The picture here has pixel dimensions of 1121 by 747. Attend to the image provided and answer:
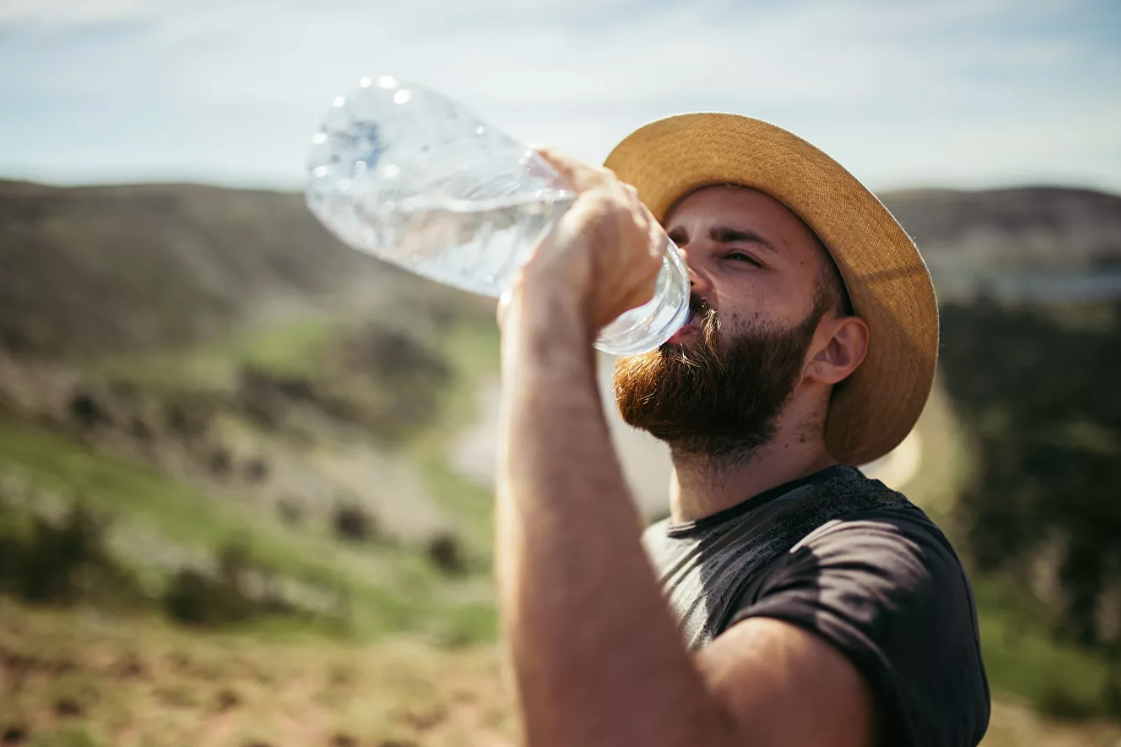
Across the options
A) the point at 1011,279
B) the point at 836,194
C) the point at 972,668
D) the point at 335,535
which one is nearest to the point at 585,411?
the point at 972,668

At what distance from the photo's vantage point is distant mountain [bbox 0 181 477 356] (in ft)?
38.2

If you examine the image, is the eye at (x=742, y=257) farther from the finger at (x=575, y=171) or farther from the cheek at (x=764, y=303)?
the finger at (x=575, y=171)

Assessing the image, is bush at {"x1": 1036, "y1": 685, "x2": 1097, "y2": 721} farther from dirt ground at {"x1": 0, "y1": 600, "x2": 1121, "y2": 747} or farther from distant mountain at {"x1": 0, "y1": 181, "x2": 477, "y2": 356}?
distant mountain at {"x1": 0, "y1": 181, "x2": 477, "y2": 356}

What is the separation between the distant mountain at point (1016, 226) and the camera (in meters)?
12.5

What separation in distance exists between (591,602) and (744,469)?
95 cm

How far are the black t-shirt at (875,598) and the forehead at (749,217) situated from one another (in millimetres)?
649

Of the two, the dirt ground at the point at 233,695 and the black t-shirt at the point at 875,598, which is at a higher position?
the black t-shirt at the point at 875,598

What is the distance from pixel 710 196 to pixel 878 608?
1.29m

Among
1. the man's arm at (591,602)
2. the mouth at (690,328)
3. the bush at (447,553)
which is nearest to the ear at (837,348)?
the mouth at (690,328)

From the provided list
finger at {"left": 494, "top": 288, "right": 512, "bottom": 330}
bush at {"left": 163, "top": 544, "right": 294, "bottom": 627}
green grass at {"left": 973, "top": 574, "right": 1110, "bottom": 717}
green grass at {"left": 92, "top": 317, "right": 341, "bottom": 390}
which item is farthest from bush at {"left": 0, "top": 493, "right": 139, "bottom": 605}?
green grass at {"left": 973, "top": 574, "right": 1110, "bottom": 717}

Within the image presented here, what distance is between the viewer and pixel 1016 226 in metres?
13.7

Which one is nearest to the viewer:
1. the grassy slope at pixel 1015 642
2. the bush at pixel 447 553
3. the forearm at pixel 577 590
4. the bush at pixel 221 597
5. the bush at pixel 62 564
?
the forearm at pixel 577 590

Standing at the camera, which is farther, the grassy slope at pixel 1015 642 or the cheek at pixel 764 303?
the grassy slope at pixel 1015 642

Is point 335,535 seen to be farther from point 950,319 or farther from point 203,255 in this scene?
point 950,319
